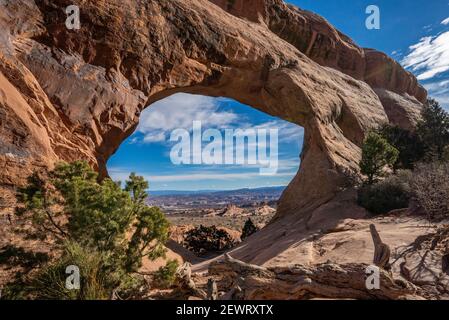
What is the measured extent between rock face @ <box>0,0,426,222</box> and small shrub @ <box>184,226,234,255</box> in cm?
548

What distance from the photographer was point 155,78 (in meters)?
13.3

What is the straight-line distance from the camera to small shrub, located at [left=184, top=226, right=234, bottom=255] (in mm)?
19312

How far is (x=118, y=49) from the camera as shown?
470 inches

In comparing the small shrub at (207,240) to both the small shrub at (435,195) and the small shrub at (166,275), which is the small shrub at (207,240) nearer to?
the small shrub at (435,195)

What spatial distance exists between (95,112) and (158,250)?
6.71m

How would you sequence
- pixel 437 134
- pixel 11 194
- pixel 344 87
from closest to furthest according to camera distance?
1. pixel 11 194
2. pixel 437 134
3. pixel 344 87

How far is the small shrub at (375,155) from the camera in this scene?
48.0 feet

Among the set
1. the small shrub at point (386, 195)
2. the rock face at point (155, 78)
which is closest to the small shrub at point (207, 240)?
the rock face at point (155, 78)

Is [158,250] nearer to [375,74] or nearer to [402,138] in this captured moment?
[402,138]

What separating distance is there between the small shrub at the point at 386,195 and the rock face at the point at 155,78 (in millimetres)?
1508

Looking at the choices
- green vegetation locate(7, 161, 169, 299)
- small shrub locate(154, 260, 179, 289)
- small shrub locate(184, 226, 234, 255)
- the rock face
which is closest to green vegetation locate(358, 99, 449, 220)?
the rock face

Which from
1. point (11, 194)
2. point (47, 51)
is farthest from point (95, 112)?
point (11, 194)

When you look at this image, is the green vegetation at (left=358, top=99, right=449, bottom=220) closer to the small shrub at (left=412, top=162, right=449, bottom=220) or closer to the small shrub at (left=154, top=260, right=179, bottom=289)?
the small shrub at (left=412, top=162, right=449, bottom=220)

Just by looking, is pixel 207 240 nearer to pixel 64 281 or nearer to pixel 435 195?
pixel 435 195
